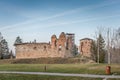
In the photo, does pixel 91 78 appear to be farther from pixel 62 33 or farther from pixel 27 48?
pixel 27 48

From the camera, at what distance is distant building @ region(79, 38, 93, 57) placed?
8062 centimetres

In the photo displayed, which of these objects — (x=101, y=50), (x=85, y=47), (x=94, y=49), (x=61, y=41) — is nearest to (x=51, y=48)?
(x=61, y=41)

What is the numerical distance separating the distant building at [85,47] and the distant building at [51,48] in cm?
280

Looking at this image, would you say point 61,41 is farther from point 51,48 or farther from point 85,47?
point 85,47

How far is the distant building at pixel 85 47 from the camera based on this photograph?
265 feet

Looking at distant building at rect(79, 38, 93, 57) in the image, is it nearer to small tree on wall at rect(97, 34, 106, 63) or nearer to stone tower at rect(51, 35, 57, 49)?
small tree on wall at rect(97, 34, 106, 63)

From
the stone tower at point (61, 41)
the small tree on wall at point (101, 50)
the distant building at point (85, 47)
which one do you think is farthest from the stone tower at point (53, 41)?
the small tree on wall at point (101, 50)

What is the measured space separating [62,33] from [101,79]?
181ft

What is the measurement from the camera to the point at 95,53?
84.1m

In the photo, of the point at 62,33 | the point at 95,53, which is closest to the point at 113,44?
the point at 95,53

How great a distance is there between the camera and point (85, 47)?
8088 centimetres

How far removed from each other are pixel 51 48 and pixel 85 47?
10.4 m

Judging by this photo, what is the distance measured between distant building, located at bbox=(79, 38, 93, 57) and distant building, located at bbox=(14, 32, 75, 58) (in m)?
2.80

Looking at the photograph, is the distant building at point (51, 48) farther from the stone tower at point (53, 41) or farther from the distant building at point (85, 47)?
the distant building at point (85, 47)
